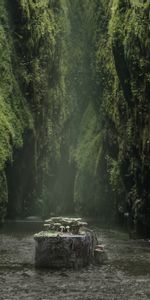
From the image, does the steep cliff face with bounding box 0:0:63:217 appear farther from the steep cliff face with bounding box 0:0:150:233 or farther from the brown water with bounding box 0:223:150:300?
the brown water with bounding box 0:223:150:300

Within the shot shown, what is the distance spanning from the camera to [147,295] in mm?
14656

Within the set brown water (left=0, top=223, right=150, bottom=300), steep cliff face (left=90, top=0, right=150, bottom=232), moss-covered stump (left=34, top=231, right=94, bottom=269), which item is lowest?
brown water (left=0, top=223, right=150, bottom=300)

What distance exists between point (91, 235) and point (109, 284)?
3696 millimetres

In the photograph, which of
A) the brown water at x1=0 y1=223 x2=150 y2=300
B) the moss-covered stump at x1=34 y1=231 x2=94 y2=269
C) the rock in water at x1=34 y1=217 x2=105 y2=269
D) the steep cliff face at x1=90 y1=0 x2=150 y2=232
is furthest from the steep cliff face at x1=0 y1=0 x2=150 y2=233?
the moss-covered stump at x1=34 y1=231 x2=94 y2=269

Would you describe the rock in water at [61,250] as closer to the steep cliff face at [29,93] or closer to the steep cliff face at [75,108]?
the steep cliff face at [75,108]

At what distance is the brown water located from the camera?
47.9 ft

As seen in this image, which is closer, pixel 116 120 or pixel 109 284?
pixel 109 284

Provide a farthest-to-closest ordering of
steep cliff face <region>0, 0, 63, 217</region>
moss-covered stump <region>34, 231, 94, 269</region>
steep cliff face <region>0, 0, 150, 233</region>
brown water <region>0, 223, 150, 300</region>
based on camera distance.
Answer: steep cliff face <region>0, 0, 63, 217</region> < steep cliff face <region>0, 0, 150, 233</region> < moss-covered stump <region>34, 231, 94, 269</region> < brown water <region>0, 223, 150, 300</region>

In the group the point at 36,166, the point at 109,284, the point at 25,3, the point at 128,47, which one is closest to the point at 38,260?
the point at 109,284

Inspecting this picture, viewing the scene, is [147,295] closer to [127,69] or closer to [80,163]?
[127,69]

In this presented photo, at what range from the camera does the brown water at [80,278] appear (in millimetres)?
14594

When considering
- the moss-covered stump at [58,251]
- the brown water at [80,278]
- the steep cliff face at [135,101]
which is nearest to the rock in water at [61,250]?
the moss-covered stump at [58,251]

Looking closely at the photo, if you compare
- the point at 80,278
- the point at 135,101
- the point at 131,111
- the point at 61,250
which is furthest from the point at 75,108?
the point at 80,278

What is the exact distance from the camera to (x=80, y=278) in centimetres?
1655
